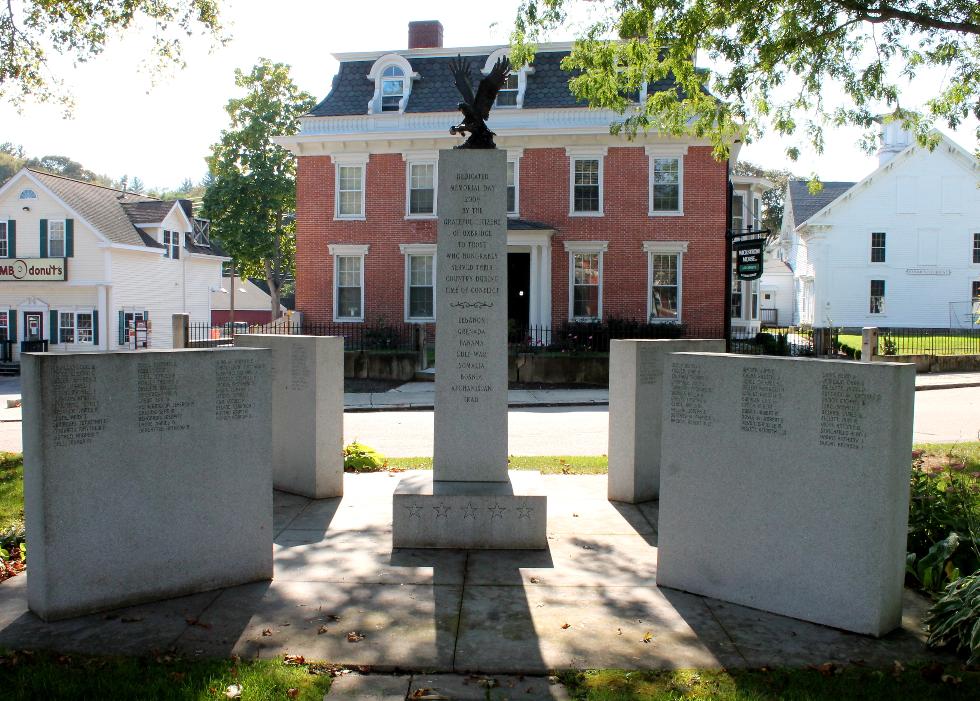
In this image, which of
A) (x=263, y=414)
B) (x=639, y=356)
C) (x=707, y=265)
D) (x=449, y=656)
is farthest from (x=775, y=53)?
(x=707, y=265)

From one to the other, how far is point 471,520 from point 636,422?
265 cm

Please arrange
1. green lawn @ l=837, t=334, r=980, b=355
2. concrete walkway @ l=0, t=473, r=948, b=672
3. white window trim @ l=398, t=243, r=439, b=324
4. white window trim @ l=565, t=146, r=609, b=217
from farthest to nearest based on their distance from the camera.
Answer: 1. white window trim @ l=398, t=243, r=439, b=324
2. white window trim @ l=565, t=146, r=609, b=217
3. green lawn @ l=837, t=334, r=980, b=355
4. concrete walkway @ l=0, t=473, r=948, b=672

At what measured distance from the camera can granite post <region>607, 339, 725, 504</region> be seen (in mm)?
8266

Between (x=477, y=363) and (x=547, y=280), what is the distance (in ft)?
68.2

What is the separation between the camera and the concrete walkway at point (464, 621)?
445 centimetres

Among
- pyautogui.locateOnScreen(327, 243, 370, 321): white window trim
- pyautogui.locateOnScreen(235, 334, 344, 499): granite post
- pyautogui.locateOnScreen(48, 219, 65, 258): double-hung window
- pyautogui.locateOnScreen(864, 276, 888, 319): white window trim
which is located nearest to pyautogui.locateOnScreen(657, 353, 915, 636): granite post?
pyautogui.locateOnScreen(235, 334, 344, 499): granite post

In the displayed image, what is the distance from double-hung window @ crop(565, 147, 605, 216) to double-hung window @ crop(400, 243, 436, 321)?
562 centimetres

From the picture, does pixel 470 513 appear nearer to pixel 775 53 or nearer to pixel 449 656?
pixel 449 656

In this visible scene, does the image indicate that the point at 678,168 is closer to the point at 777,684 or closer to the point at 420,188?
the point at 420,188

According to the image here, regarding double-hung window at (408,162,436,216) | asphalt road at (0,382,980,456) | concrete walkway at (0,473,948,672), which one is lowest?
asphalt road at (0,382,980,456)

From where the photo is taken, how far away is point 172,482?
205 inches

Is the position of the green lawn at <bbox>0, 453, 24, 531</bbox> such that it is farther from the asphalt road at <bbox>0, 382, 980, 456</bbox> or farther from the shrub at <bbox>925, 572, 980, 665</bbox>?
the shrub at <bbox>925, 572, 980, 665</bbox>

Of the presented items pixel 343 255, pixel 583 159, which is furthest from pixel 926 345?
pixel 343 255

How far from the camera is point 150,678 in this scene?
13.3 feet
